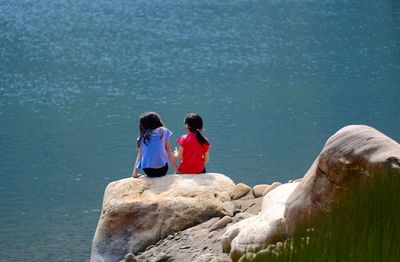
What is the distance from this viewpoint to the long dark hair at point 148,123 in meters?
10.5

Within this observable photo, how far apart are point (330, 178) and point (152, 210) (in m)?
3.06

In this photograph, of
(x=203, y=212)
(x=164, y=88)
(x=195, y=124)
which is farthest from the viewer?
(x=164, y=88)

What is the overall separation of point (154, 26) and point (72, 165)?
59.0 feet

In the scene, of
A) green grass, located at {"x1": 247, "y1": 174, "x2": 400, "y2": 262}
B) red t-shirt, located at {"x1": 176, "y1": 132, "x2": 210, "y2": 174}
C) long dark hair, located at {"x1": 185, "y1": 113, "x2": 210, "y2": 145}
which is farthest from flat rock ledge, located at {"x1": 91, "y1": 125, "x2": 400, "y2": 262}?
green grass, located at {"x1": 247, "y1": 174, "x2": 400, "y2": 262}

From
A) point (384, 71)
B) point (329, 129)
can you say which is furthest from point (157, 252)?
point (384, 71)

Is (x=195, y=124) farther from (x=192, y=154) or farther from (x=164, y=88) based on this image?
(x=164, y=88)

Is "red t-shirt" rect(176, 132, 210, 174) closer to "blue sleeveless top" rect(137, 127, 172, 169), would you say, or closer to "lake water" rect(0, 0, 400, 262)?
"blue sleeveless top" rect(137, 127, 172, 169)

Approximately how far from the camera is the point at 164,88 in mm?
26922

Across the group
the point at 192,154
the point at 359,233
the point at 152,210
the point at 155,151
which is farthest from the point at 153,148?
the point at 359,233

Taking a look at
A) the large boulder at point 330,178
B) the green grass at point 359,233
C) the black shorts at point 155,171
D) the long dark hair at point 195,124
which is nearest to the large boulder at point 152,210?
the black shorts at point 155,171

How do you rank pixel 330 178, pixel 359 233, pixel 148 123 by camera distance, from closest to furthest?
pixel 359 233 < pixel 330 178 < pixel 148 123

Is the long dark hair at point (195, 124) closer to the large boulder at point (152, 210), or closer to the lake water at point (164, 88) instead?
the large boulder at point (152, 210)

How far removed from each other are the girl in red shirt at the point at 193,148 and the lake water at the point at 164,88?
4086 millimetres

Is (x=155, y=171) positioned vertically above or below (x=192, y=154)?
below
